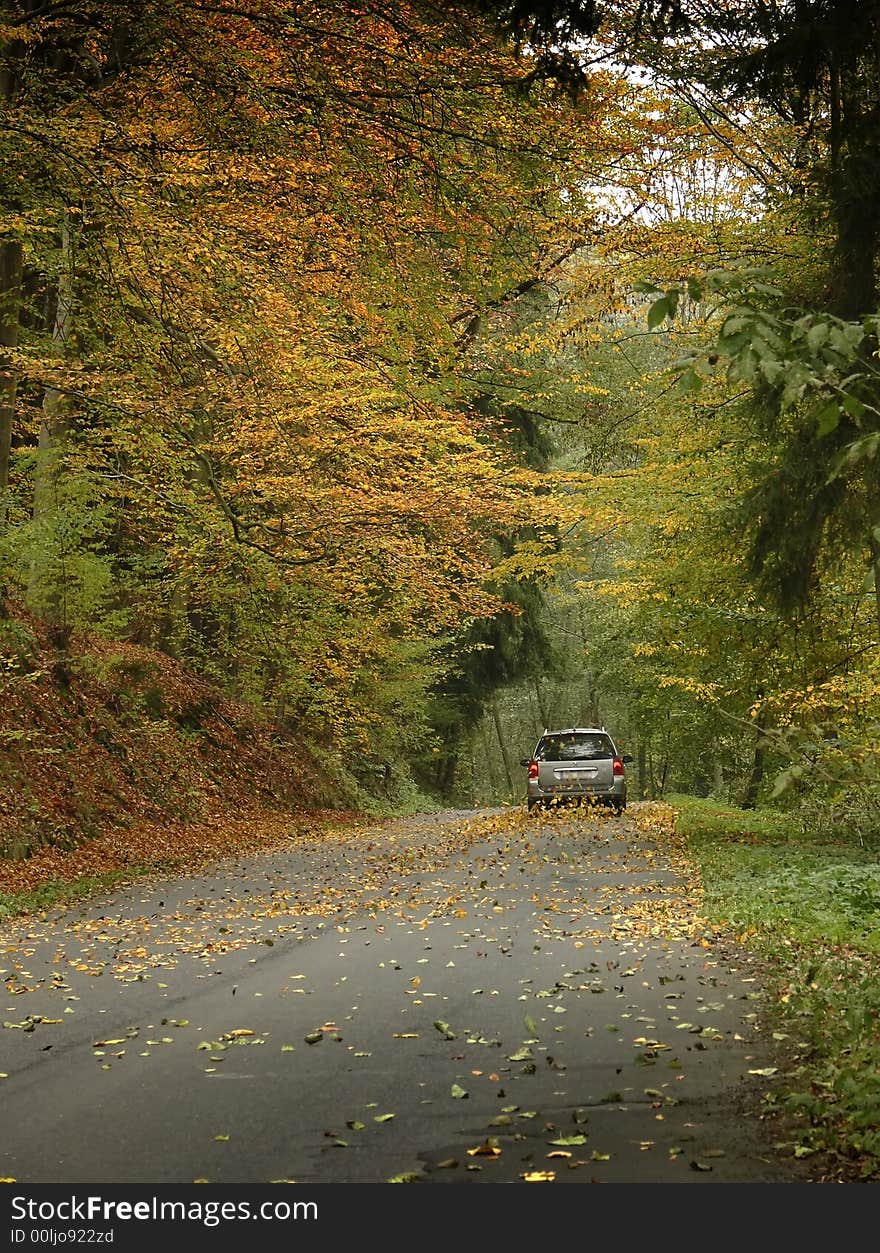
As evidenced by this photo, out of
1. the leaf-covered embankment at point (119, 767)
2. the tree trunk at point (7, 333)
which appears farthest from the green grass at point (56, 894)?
the tree trunk at point (7, 333)

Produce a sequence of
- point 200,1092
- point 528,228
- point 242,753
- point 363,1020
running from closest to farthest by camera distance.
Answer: point 200,1092 → point 363,1020 → point 528,228 → point 242,753

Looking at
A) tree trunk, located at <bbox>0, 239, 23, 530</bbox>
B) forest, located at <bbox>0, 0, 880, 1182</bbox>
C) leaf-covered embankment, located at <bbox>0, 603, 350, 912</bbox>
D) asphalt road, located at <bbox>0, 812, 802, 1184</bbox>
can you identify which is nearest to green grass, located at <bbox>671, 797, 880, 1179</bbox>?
forest, located at <bbox>0, 0, 880, 1182</bbox>

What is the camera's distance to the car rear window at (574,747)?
2464cm

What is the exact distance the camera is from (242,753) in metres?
24.8

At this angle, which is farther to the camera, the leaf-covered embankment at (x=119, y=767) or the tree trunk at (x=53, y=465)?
the tree trunk at (x=53, y=465)

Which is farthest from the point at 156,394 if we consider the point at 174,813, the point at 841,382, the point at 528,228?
the point at 841,382

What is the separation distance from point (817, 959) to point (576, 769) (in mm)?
16081

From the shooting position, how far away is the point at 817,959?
846 cm

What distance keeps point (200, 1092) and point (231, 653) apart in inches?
762

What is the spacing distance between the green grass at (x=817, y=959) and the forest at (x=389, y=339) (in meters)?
1.25

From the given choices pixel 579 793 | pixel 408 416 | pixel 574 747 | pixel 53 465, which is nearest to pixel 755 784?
pixel 579 793

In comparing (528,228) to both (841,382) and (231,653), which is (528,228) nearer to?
(841,382)

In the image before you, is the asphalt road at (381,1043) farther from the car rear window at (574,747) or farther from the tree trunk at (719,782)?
the tree trunk at (719,782)

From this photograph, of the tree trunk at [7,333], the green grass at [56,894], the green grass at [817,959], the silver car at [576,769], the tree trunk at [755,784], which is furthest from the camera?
the tree trunk at [755,784]
